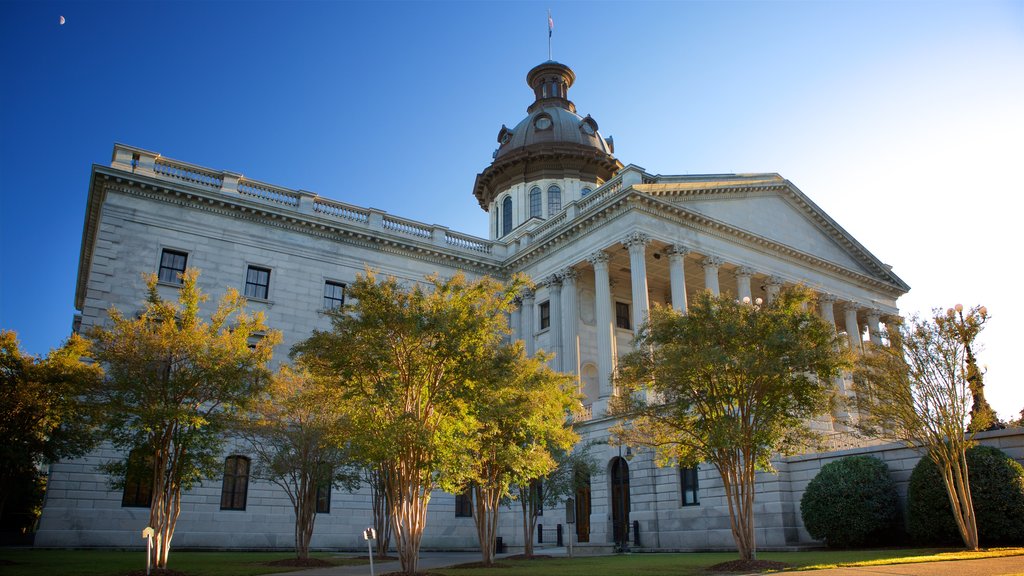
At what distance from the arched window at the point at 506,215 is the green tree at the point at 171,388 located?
36076 mm

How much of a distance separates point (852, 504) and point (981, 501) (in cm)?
343

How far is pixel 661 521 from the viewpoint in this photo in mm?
29062

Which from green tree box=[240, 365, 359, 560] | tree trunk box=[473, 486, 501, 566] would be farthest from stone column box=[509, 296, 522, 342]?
tree trunk box=[473, 486, 501, 566]

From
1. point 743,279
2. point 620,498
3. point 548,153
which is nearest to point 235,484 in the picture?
point 620,498

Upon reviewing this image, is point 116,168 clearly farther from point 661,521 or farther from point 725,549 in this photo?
point 725,549

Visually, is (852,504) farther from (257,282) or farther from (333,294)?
(257,282)

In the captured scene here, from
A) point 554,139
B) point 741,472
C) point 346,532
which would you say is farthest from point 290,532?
point 554,139

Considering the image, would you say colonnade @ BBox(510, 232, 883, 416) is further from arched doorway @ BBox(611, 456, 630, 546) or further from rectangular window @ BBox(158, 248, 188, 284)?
rectangular window @ BBox(158, 248, 188, 284)

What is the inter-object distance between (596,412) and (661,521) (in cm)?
639

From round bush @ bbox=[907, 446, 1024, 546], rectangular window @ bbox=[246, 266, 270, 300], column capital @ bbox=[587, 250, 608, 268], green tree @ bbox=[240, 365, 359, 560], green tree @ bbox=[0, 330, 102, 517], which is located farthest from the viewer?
column capital @ bbox=[587, 250, 608, 268]

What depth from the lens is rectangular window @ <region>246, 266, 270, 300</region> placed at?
3575 centimetres

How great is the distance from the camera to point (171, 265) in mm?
33875

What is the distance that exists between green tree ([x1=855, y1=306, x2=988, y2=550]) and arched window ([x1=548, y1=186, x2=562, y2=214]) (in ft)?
105

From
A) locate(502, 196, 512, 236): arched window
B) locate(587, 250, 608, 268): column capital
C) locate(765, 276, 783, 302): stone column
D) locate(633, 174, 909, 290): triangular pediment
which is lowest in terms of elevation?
locate(765, 276, 783, 302): stone column
